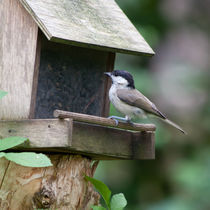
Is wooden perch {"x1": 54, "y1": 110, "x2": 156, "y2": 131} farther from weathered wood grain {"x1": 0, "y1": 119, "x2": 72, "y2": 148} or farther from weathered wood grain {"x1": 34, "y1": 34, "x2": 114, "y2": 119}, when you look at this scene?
weathered wood grain {"x1": 34, "y1": 34, "x2": 114, "y2": 119}

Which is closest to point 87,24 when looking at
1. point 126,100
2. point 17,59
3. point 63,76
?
point 63,76

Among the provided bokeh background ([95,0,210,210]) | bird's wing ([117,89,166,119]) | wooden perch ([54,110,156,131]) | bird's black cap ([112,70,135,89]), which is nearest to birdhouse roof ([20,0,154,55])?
bird's black cap ([112,70,135,89])

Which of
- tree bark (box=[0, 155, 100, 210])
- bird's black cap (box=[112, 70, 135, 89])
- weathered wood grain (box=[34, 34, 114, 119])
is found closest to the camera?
tree bark (box=[0, 155, 100, 210])

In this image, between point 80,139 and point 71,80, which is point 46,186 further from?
point 71,80

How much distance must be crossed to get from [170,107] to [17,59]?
5898mm

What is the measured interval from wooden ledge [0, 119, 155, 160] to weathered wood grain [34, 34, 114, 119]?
25 cm

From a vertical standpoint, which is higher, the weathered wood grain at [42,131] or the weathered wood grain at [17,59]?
the weathered wood grain at [17,59]

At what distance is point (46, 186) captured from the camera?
3.90 m

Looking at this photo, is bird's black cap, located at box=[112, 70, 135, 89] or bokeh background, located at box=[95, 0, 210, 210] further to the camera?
bokeh background, located at box=[95, 0, 210, 210]

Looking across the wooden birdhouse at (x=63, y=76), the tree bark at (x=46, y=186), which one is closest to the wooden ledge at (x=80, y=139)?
the wooden birdhouse at (x=63, y=76)

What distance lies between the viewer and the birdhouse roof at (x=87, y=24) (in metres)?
3.75

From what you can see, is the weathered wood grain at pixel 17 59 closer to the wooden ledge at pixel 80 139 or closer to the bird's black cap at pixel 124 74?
the wooden ledge at pixel 80 139

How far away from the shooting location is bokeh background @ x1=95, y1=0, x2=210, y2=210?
28.7ft

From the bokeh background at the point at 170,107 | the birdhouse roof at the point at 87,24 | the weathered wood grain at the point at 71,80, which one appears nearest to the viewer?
the birdhouse roof at the point at 87,24
